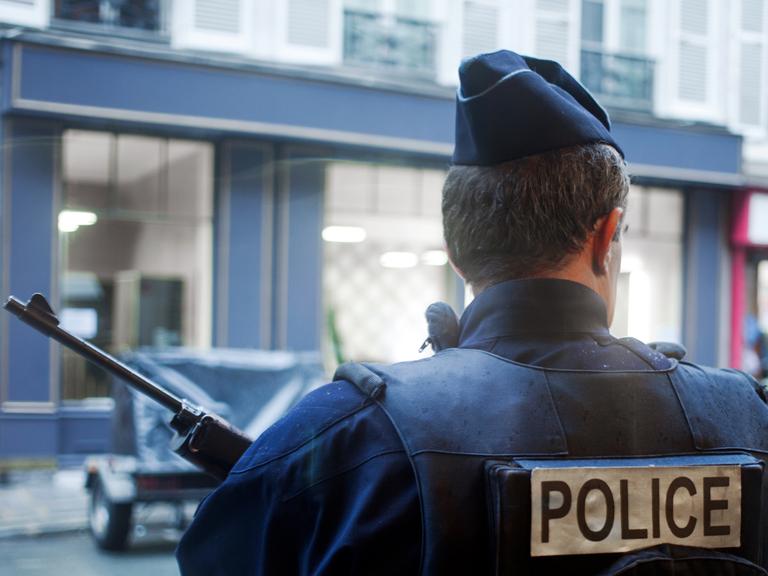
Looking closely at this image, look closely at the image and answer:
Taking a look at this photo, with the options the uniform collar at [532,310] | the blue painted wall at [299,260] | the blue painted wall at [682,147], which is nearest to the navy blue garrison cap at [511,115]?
the uniform collar at [532,310]

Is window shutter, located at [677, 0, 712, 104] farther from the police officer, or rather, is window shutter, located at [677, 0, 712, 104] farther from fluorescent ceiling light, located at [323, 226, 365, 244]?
the police officer

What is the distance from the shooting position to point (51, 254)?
5398 mm

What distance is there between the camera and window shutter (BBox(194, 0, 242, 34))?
611cm

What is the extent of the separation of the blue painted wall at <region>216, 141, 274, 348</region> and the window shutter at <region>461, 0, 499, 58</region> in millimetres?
1960

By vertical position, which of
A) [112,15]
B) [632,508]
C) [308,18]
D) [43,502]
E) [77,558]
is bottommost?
[77,558]

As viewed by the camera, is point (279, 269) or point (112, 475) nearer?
point (112, 475)

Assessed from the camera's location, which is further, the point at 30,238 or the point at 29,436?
the point at 30,238

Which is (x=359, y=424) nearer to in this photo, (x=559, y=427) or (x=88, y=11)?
(x=559, y=427)

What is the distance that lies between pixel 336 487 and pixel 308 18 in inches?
257

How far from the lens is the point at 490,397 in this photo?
3.20 feet

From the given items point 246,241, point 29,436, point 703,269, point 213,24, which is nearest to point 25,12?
point 29,436

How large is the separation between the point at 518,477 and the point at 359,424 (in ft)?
0.56

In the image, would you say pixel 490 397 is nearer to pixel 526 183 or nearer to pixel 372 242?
pixel 526 183

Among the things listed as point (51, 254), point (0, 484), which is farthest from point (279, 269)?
point (0, 484)
